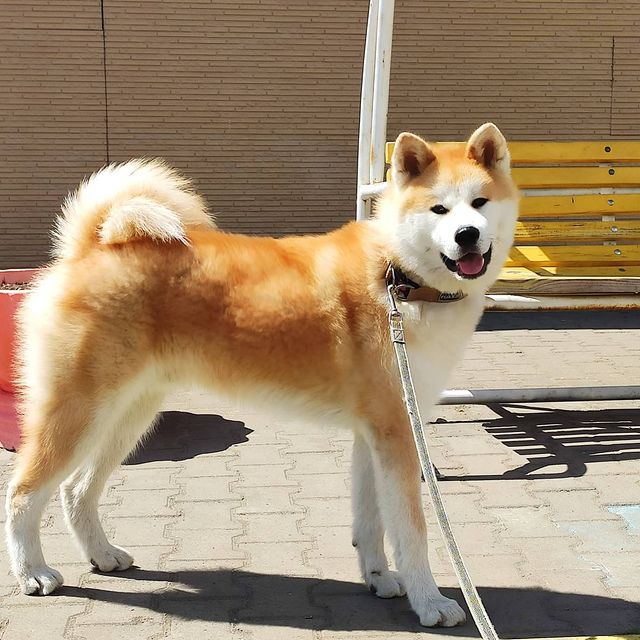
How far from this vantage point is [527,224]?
590 centimetres

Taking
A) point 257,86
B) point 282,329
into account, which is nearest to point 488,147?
point 282,329

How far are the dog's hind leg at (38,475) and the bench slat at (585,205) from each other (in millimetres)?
3657

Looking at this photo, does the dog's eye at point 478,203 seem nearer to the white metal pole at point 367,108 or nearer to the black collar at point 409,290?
the black collar at point 409,290

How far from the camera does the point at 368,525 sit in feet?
11.2

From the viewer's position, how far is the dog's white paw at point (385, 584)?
3277 mm

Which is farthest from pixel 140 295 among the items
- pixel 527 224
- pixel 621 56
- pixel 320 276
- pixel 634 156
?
pixel 621 56

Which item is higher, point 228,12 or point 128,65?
point 228,12

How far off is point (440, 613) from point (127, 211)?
5.98 ft

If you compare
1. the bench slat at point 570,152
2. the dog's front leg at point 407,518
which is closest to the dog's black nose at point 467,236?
the dog's front leg at point 407,518

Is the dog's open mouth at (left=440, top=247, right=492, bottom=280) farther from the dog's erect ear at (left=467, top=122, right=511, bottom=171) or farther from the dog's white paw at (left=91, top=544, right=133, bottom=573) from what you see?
the dog's white paw at (left=91, top=544, right=133, bottom=573)

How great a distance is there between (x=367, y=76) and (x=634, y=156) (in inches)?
76.3

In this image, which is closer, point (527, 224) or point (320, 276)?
point (320, 276)

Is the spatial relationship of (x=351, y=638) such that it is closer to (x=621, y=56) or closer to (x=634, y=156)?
(x=634, y=156)

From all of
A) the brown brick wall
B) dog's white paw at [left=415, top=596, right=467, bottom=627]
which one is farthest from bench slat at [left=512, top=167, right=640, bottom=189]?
the brown brick wall
